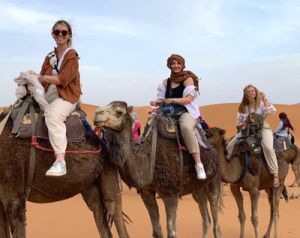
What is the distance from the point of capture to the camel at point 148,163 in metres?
4.86

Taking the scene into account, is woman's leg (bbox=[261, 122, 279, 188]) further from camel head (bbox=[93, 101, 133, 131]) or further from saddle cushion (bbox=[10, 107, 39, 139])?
saddle cushion (bbox=[10, 107, 39, 139])

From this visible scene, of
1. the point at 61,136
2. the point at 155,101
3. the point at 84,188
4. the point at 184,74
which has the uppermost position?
the point at 184,74

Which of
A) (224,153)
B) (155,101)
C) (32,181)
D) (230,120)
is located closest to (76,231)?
(224,153)

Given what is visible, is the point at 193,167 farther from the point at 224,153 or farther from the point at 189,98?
the point at 224,153

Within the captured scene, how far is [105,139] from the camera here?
5.29m

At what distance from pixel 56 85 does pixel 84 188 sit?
134 centimetres

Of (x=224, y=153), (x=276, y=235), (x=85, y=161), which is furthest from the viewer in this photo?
(x=276, y=235)

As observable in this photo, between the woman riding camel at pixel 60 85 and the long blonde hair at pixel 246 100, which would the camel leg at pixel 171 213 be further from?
the long blonde hair at pixel 246 100

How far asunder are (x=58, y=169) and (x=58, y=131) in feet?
1.50

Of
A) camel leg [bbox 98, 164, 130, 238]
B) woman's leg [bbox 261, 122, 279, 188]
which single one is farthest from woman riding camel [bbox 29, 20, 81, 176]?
woman's leg [bbox 261, 122, 279, 188]

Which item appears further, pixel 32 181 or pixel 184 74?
pixel 184 74

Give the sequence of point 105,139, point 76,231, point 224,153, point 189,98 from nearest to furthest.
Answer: point 105,139
point 189,98
point 224,153
point 76,231

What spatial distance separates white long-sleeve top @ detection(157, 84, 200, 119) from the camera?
6.03 metres

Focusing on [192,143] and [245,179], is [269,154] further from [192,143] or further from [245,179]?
[192,143]
